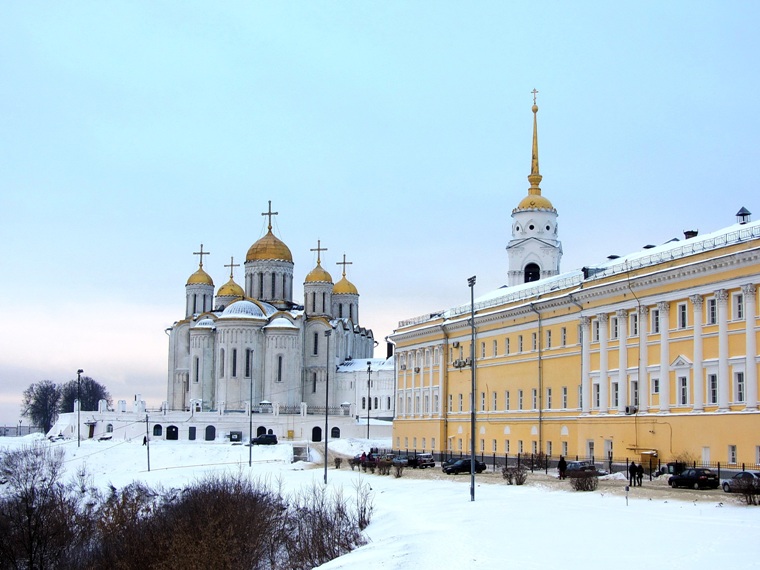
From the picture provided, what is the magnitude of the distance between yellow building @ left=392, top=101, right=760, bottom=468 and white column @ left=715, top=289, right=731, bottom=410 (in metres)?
0.04

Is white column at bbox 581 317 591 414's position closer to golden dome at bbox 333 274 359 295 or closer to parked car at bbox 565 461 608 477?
parked car at bbox 565 461 608 477

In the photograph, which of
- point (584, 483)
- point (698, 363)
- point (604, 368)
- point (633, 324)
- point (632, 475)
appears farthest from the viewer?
point (604, 368)

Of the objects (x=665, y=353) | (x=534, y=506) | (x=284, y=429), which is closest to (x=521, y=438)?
(x=665, y=353)

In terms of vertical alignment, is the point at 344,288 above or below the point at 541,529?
above

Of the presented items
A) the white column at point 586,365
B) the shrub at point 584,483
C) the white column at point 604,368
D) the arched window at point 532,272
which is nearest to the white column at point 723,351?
the shrub at point 584,483

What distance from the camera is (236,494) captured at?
4519 cm

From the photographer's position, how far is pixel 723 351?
1881 inches

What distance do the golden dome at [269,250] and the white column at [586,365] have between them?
225 ft

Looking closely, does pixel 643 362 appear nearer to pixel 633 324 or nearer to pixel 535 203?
pixel 633 324

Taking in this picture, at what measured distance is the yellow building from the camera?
47281mm

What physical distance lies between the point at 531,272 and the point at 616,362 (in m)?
35.0

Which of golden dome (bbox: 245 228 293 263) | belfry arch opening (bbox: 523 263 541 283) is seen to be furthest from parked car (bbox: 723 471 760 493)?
golden dome (bbox: 245 228 293 263)

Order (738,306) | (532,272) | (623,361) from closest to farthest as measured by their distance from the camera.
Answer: (738,306)
(623,361)
(532,272)

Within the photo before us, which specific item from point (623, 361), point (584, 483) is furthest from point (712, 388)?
point (584, 483)
